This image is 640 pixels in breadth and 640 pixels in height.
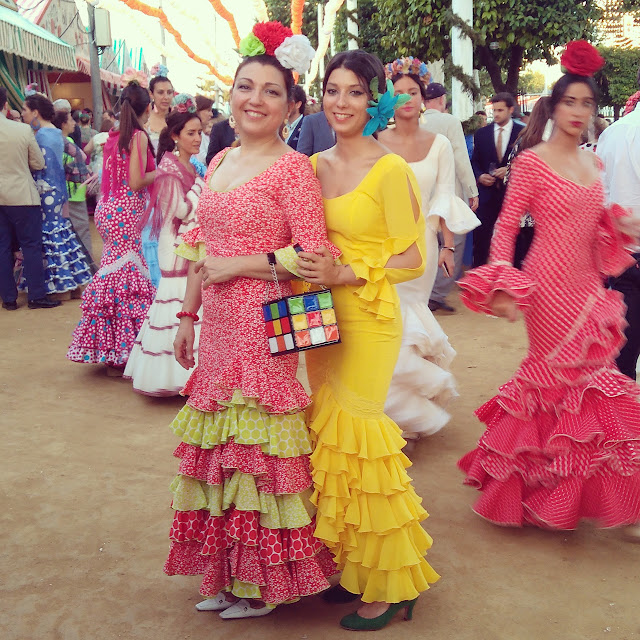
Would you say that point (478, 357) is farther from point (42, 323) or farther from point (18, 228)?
point (18, 228)

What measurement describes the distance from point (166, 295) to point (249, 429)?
9.91ft

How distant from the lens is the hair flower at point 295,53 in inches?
111

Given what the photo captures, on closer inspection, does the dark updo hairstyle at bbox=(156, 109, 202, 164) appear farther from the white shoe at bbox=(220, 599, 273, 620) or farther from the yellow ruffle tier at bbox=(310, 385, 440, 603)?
the white shoe at bbox=(220, 599, 273, 620)

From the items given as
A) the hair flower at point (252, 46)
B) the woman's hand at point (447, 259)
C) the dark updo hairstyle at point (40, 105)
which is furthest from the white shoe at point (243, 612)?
the dark updo hairstyle at point (40, 105)

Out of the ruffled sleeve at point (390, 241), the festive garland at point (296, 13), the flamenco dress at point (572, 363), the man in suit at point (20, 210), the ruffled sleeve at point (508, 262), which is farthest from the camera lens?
the festive garland at point (296, 13)

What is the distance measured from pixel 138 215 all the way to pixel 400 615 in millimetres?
4079

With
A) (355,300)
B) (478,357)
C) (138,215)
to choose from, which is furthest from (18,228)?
(355,300)

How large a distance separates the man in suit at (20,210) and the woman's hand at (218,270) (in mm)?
6399

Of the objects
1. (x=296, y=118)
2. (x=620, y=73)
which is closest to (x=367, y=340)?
(x=296, y=118)

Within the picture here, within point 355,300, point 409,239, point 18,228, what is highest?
point 409,239

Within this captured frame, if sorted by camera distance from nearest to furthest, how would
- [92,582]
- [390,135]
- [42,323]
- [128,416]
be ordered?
[92,582]
[390,135]
[128,416]
[42,323]

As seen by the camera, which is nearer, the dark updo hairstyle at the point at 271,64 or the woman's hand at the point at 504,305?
the dark updo hairstyle at the point at 271,64

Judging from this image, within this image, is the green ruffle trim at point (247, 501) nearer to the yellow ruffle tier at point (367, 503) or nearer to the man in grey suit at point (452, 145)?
the yellow ruffle tier at point (367, 503)

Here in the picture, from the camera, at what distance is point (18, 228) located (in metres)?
8.88
